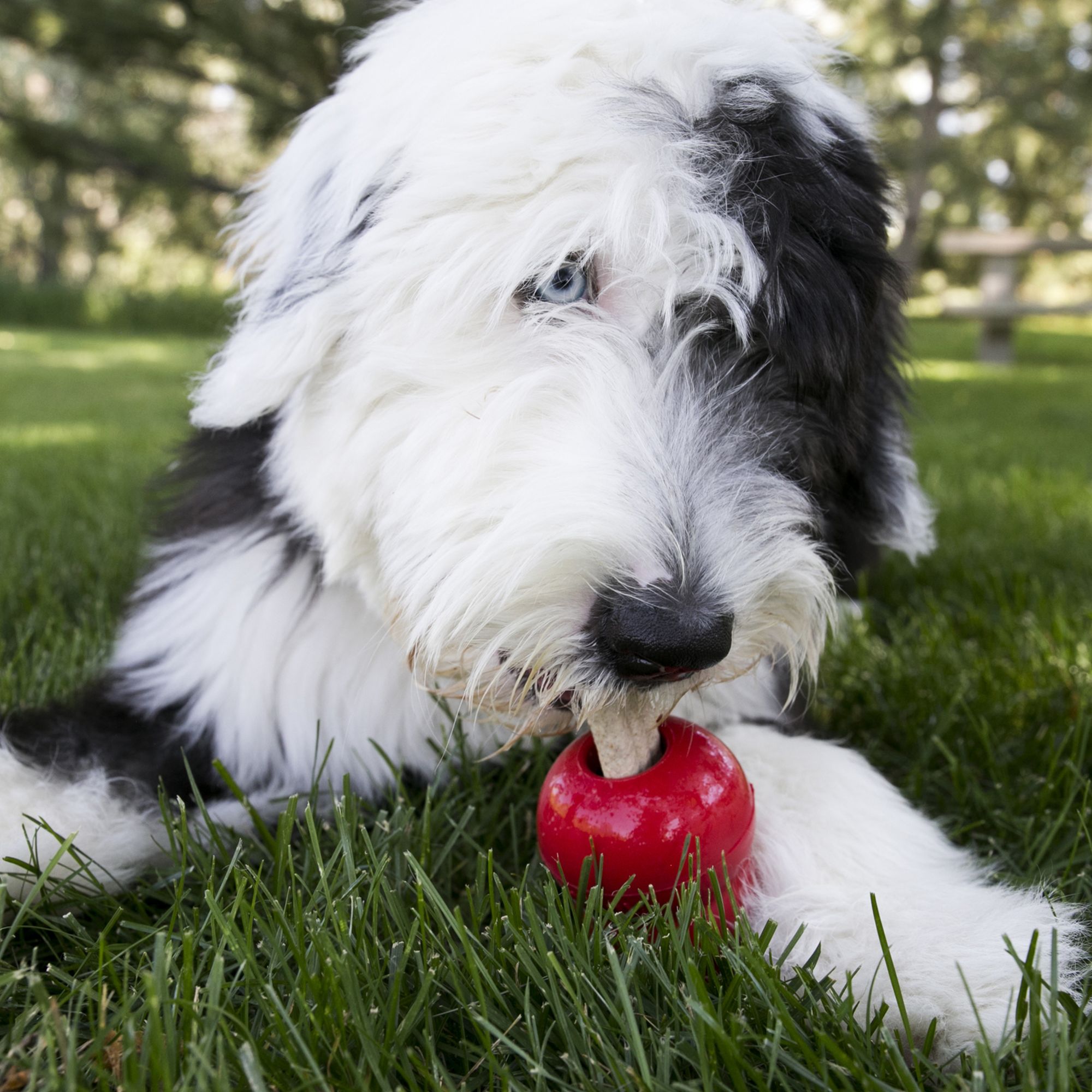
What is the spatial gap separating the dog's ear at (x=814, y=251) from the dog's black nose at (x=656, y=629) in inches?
17.6

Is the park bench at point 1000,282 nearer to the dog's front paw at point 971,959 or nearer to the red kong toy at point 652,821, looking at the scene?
the dog's front paw at point 971,959

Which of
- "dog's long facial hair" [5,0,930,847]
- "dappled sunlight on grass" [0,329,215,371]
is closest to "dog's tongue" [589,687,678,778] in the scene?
"dog's long facial hair" [5,0,930,847]

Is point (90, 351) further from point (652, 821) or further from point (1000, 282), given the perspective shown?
point (652, 821)

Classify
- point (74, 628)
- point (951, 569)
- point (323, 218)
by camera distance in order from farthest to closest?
point (951, 569)
point (74, 628)
point (323, 218)

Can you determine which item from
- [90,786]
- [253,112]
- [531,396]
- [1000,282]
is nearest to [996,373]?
[1000,282]

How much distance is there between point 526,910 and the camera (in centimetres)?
130

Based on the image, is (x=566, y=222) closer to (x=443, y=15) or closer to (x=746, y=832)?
(x=443, y=15)

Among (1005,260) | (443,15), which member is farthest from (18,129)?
(1005,260)

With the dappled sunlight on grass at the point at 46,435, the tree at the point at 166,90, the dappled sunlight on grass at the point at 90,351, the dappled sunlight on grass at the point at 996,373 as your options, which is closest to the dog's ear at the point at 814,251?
the tree at the point at 166,90

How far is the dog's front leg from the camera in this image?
4.16ft

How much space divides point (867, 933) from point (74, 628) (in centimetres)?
193

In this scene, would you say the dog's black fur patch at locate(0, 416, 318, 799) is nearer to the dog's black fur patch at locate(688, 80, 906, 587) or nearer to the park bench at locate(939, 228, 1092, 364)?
the dog's black fur patch at locate(688, 80, 906, 587)

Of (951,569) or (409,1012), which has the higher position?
(409,1012)

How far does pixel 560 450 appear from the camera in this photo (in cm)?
143
